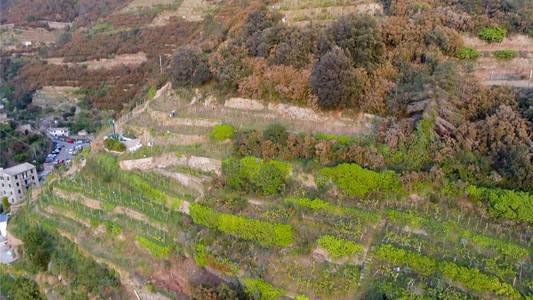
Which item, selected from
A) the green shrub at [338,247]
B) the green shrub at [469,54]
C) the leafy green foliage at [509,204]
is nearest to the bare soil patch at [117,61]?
the green shrub at [469,54]

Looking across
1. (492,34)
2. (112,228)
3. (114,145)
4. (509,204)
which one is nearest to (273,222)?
(509,204)

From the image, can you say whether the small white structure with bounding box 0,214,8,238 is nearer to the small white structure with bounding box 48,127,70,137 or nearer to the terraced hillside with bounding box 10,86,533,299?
the terraced hillside with bounding box 10,86,533,299

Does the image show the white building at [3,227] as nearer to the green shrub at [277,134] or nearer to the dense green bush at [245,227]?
the dense green bush at [245,227]

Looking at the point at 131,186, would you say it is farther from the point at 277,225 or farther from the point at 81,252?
the point at 277,225

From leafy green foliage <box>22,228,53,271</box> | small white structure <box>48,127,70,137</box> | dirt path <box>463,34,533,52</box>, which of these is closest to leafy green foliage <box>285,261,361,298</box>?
leafy green foliage <box>22,228,53,271</box>

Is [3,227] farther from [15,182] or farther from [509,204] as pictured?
[509,204]
